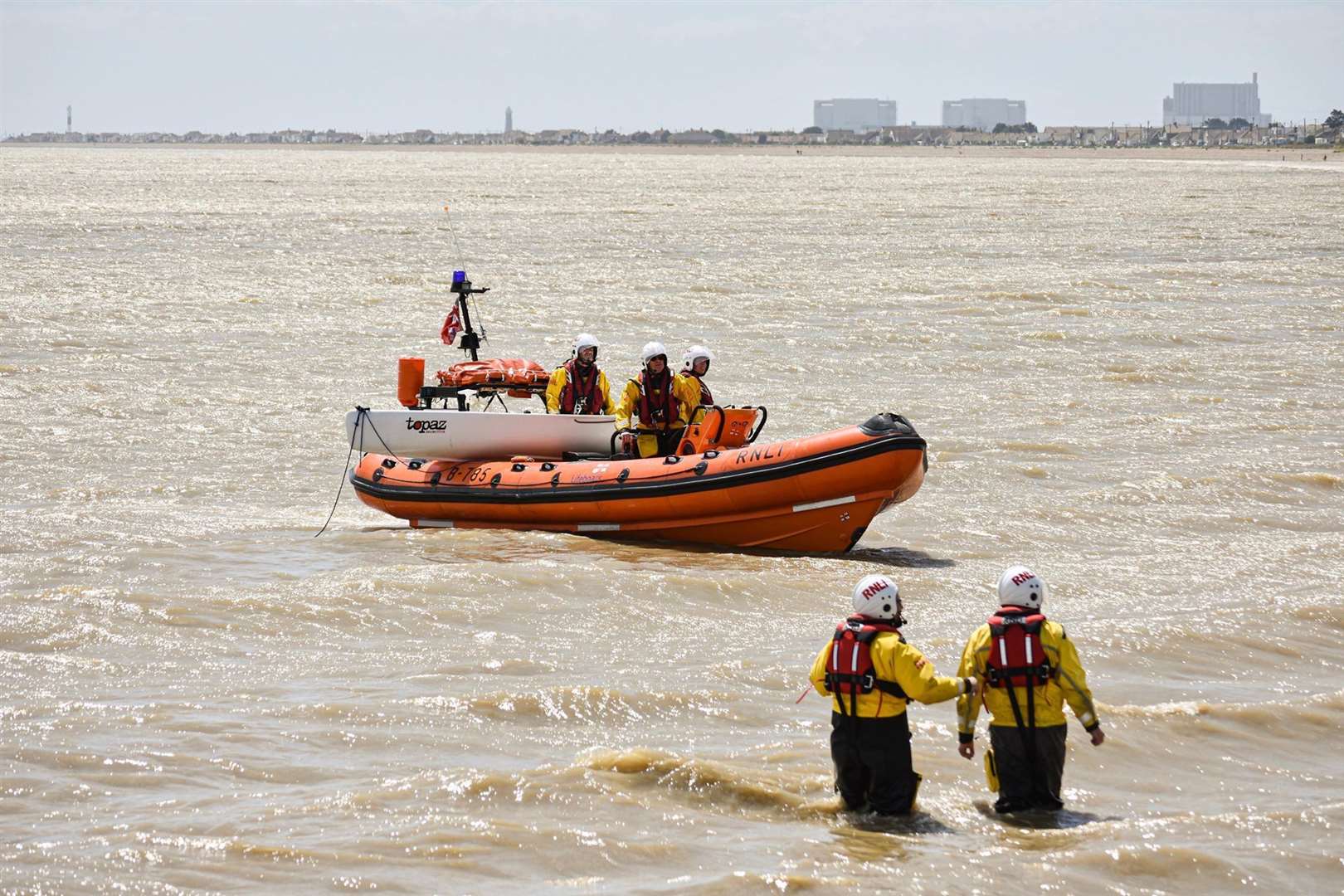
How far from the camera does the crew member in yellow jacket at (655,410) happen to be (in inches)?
421

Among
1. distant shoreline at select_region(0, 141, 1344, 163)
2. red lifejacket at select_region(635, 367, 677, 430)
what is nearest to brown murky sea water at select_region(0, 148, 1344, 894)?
red lifejacket at select_region(635, 367, 677, 430)

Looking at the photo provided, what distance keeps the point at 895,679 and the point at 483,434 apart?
6.00 metres

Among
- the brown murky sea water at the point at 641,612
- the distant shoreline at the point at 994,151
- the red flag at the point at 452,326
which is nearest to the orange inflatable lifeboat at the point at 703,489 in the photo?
the brown murky sea water at the point at 641,612

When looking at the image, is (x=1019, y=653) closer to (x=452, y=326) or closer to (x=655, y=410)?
(x=655, y=410)

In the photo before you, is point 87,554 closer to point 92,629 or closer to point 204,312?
point 92,629

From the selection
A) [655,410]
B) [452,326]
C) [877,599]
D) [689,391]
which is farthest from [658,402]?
[877,599]

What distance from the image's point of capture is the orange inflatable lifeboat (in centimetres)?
961

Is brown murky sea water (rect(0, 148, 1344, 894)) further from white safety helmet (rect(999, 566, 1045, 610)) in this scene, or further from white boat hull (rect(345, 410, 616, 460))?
white safety helmet (rect(999, 566, 1045, 610))

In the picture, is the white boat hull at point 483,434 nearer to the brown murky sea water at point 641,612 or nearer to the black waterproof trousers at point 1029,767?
the brown murky sea water at point 641,612

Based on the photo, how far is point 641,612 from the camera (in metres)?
8.74

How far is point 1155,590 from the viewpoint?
902 cm

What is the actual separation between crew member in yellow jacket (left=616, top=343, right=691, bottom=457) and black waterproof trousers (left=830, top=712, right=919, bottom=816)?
5121mm

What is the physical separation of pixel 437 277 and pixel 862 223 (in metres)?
15.1

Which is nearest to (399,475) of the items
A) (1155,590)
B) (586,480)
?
(586,480)
